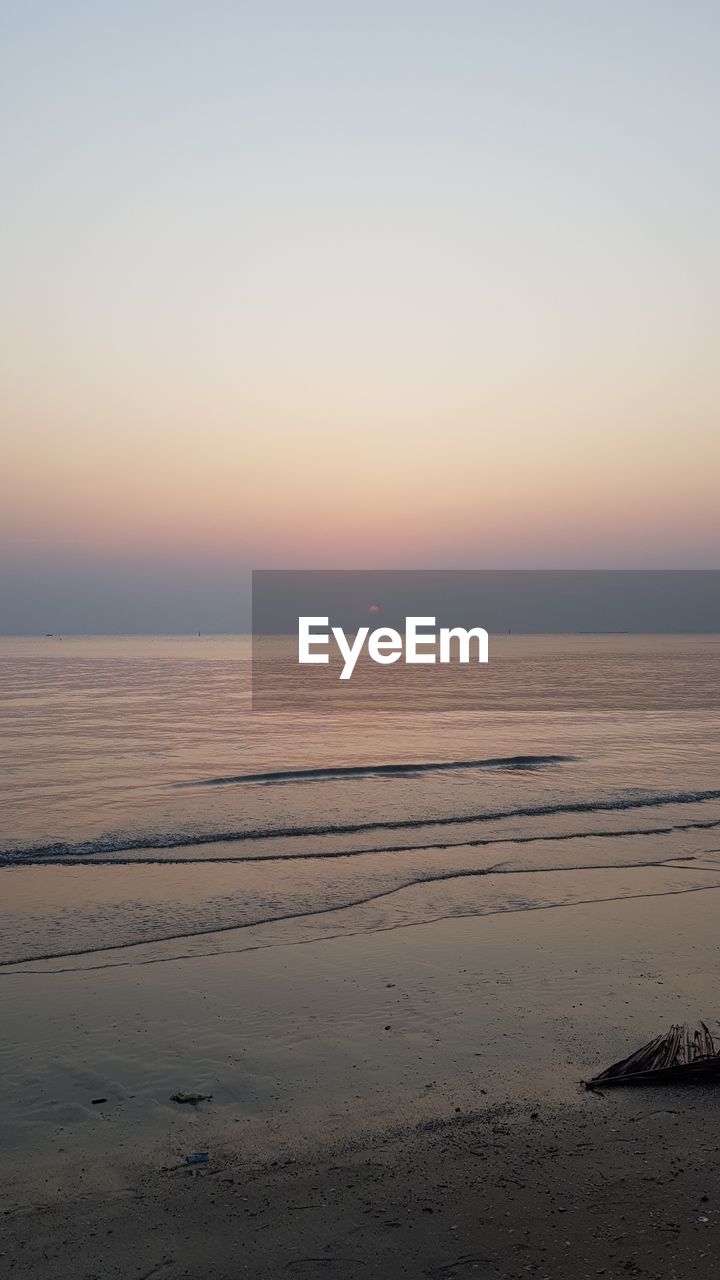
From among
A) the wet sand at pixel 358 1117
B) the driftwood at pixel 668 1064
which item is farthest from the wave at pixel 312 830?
the driftwood at pixel 668 1064

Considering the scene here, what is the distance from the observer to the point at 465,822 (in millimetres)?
18766

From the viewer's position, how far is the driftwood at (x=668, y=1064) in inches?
271

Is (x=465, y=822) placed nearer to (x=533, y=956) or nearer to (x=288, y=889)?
(x=288, y=889)

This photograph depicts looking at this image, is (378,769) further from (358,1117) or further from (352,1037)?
(358,1117)

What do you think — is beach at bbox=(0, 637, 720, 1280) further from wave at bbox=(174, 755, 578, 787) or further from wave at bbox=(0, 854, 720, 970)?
wave at bbox=(174, 755, 578, 787)

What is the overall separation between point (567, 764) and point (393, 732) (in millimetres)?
10485

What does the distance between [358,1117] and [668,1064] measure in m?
2.52

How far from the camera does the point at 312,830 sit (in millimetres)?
17906

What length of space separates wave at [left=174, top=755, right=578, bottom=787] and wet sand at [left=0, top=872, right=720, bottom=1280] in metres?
13.9

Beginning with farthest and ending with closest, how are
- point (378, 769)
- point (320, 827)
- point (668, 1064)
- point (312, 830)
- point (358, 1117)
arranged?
1. point (378, 769)
2. point (320, 827)
3. point (312, 830)
4. point (668, 1064)
5. point (358, 1117)

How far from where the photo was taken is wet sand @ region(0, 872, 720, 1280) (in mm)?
4945

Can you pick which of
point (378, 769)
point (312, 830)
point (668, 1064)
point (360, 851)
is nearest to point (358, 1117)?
point (668, 1064)

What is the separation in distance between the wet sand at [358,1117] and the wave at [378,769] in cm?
1386

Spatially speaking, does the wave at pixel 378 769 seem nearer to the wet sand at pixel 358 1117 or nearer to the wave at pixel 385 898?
the wave at pixel 385 898
